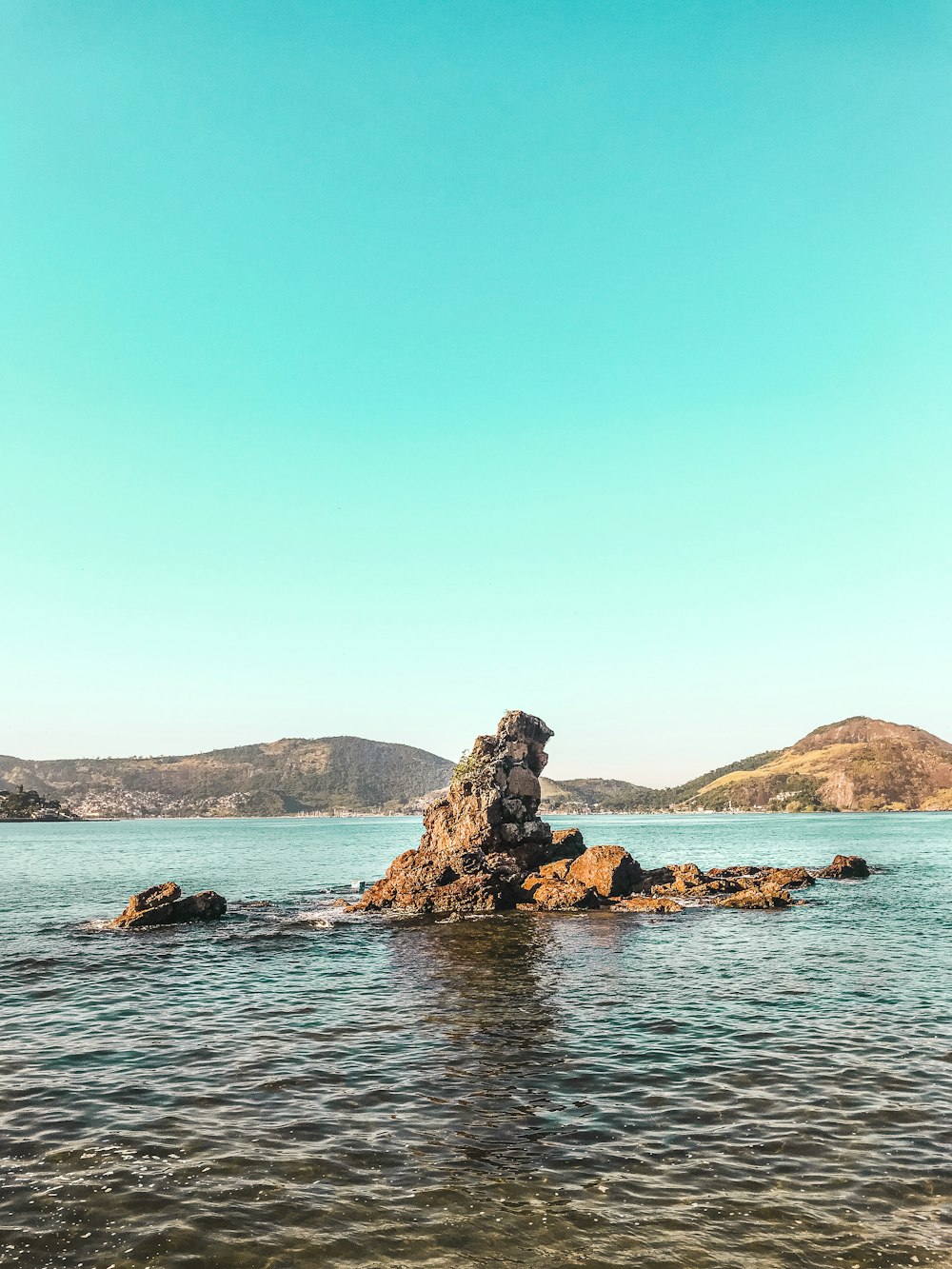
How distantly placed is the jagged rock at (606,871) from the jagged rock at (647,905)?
1.64m

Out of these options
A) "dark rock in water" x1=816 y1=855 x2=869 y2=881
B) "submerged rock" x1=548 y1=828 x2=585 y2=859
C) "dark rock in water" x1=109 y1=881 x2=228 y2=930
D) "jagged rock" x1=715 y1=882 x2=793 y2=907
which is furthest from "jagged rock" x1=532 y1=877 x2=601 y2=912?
"dark rock in water" x1=816 y1=855 x2=869 y2=881

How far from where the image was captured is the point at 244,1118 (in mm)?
18938

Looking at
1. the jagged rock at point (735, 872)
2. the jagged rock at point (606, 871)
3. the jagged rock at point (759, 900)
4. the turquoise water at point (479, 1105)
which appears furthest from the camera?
the jagged rock at point (735, 872)

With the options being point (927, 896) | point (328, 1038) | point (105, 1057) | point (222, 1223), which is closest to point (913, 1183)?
point (222, 1223)

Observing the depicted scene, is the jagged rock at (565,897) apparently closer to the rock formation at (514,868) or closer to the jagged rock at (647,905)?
the rock formation at (514,868)

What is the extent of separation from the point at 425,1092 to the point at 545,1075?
3591 millimetres

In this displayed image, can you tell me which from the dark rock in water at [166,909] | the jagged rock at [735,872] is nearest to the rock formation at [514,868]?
the jagged rock at [735,872]

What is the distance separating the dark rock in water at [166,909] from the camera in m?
52.4

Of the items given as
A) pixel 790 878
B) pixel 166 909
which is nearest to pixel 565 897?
pixel 166 909

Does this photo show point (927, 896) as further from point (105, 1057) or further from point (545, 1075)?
point (105, 1057)

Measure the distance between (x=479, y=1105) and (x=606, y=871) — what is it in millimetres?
45236

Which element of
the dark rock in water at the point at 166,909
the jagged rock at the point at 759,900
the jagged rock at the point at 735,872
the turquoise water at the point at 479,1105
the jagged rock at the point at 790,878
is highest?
the turquoise water at the point at 479,1105

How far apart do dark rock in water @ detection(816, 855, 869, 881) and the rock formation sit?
8534 mm

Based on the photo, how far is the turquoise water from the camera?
13.8 m
